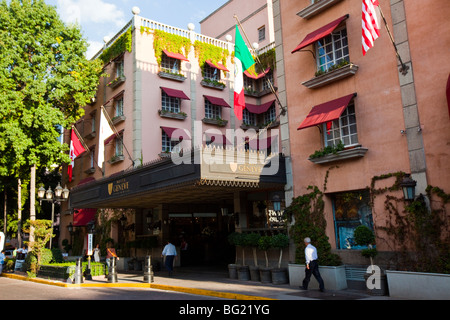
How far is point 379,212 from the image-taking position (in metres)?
13.2

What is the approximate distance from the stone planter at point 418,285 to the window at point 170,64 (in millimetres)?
20084

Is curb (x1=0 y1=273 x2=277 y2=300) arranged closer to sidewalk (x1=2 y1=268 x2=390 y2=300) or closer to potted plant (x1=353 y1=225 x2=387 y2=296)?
sidewalk (x1=2 y1=268 x2=390 y2=300)

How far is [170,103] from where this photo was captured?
27141mm

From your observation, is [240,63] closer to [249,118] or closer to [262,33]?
[249,118]

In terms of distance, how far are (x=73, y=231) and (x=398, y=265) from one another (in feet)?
89.8

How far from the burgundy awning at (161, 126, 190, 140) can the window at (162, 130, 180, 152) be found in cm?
49

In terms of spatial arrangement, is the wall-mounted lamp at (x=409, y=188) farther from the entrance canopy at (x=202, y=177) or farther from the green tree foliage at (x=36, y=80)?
the green tree foliage at (x=36, y=80)

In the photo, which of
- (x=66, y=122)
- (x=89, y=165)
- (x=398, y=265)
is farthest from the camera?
(x=89, y=165)

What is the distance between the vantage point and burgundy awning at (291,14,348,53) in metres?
14.7

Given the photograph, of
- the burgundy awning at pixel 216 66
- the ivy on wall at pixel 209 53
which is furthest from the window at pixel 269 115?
the ivy on wall at pixel 209 53

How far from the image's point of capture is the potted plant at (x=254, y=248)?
16.2 m

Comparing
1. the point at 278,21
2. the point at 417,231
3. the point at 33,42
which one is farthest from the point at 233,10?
the point at 417,231

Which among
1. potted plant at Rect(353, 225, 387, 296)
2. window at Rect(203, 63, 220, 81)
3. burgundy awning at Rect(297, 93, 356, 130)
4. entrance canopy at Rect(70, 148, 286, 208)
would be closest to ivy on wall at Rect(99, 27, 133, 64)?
window at Rect(203, 63, 220, 81)
